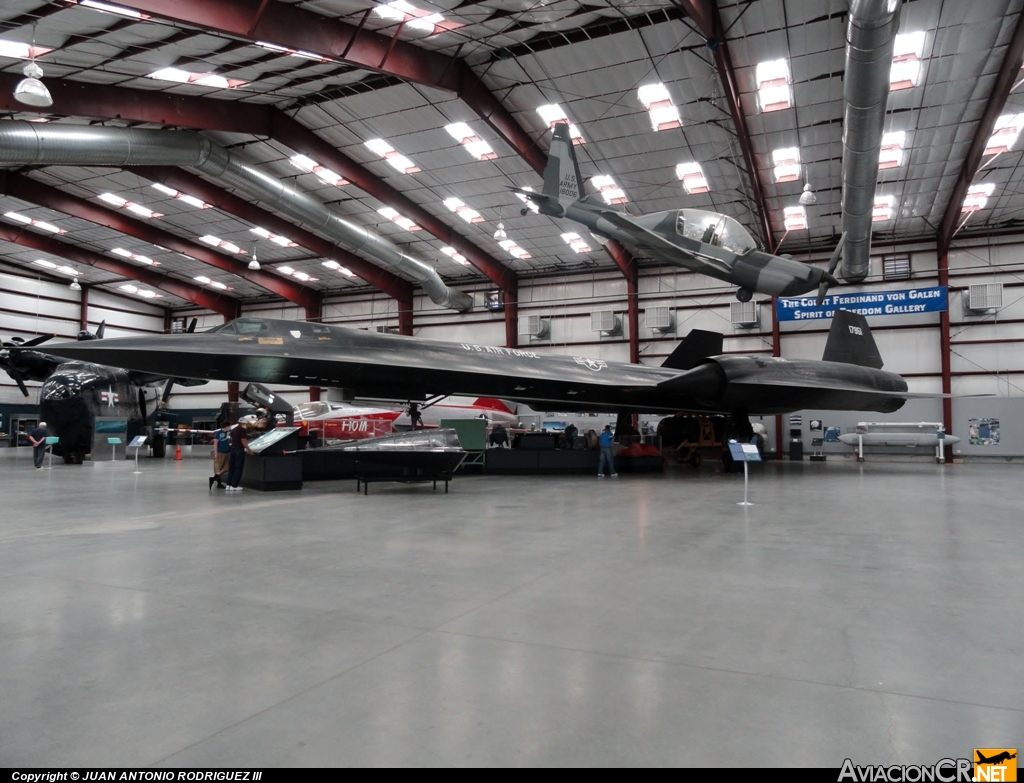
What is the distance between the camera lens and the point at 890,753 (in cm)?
218

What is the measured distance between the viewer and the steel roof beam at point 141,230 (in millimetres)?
22328

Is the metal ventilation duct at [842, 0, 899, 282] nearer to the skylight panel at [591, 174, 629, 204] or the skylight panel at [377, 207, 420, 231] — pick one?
the skylight panel at [591, 174, 629, 204]

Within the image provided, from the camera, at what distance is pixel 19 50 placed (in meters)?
13.5

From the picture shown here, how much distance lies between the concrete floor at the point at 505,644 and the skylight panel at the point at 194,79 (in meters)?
12.7

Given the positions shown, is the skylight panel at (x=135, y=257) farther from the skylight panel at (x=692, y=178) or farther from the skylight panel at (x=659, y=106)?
the skylight panel at (x=692, y=178)

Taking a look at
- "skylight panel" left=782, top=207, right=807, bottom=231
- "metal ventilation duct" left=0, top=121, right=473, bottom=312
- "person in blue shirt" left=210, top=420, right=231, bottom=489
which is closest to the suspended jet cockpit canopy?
"skylight panel" left=782, top=207, right=807, bottom=231

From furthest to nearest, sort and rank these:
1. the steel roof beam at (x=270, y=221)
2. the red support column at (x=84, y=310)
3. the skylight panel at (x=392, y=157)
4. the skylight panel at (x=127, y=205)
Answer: the red support column at (x=84, y=310) → the skylight panel at (x=127, y=205) → the steel roof beam at (x=270, y=221) → the skylight panel at (x=392, y=157)

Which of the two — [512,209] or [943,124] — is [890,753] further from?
[512,209]

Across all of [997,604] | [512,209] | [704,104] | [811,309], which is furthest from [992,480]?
[512,209]

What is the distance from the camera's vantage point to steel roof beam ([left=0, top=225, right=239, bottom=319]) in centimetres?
2727

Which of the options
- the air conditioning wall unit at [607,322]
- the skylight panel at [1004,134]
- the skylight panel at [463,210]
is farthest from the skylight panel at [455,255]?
the skylight panel at [1004,134]

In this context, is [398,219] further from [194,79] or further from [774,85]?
[774,85]

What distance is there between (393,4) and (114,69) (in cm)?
742

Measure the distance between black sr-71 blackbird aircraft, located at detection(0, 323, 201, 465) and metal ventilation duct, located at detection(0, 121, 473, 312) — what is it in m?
4.66
